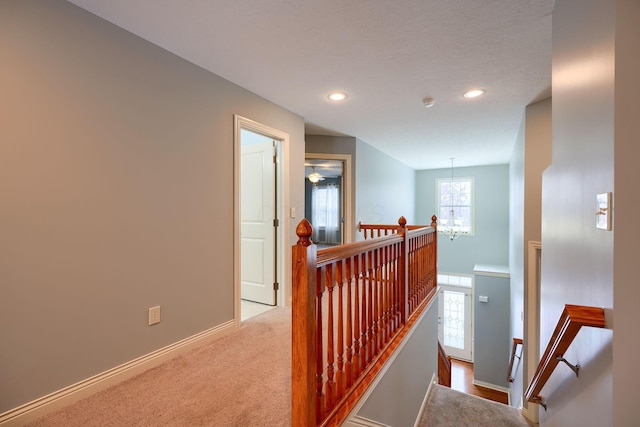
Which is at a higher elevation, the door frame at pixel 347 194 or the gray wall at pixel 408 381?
the door frame at pixel 347 194

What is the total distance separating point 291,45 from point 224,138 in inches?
37.6

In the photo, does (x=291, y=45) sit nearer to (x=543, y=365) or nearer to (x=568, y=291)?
(x=568, y=291)

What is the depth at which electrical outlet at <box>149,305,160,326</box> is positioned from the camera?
6.66 feet

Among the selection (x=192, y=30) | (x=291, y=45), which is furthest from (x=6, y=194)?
(x=291, y=45)

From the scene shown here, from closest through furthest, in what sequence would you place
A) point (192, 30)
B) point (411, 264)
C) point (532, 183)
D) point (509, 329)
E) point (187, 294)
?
point (192, 30), point (187, 294), point (411, 264), point (532, 183), point (509, 329)

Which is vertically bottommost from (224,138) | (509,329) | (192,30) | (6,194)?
(509,329)

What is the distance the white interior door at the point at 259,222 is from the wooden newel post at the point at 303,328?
6.78 ft

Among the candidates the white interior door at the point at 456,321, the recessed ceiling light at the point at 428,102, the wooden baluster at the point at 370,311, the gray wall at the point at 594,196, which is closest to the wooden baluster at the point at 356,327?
the wooden baluster at the point at 370,311

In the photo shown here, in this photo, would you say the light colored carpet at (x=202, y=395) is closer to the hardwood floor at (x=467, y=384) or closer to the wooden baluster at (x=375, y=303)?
the wooden baluster at (x=375, y=303)

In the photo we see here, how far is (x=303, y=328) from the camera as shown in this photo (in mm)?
1306

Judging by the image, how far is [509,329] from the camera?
5.39 metres

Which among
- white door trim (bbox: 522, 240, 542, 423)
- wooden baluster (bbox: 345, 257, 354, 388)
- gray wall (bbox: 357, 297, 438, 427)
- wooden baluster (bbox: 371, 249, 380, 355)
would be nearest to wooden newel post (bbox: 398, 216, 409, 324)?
gray wall (bbox: 357, 297, 438, 427)

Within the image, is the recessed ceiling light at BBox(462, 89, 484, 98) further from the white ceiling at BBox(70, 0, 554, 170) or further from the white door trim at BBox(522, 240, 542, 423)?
the white door trim at BBox(522, 240, 542, 423)

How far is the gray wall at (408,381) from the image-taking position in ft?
6.45
